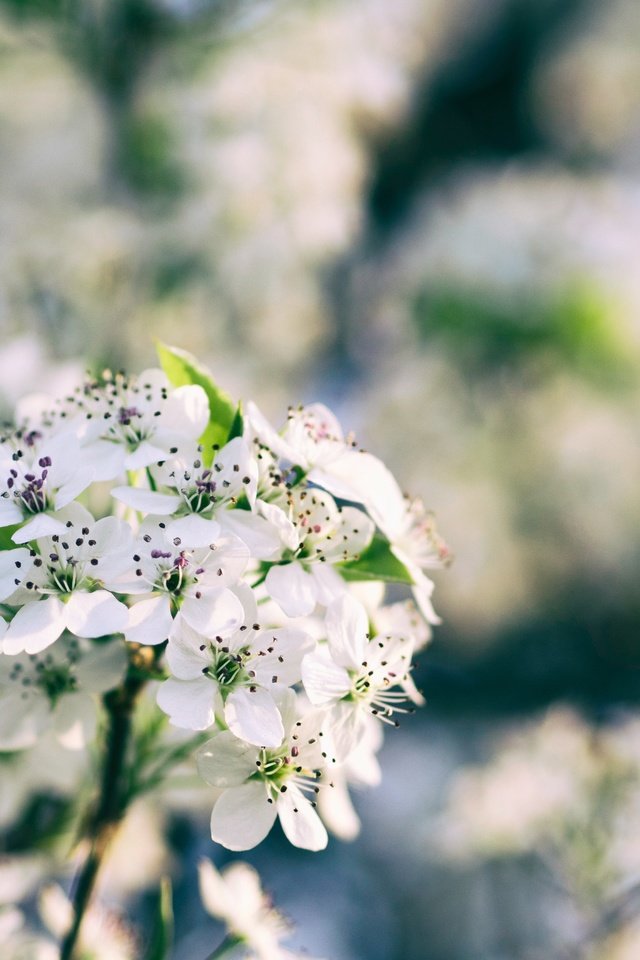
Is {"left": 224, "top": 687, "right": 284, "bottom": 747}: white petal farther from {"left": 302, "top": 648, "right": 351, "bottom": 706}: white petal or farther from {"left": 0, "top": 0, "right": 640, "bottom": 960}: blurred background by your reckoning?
{"left": 0, "top": 0, "right": 640, "bottom": 960}: blurred background

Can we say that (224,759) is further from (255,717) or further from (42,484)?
(42,484)

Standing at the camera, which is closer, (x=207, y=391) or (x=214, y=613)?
(x=214, y=613)

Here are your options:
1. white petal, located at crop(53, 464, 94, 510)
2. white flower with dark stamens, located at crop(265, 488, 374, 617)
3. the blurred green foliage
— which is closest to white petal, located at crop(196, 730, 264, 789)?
white flower with dark stamens, located at crop(265, 488, 374, 617)

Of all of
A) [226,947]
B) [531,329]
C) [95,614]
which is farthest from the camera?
[531,329]

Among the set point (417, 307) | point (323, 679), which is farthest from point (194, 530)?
point (417, 307)

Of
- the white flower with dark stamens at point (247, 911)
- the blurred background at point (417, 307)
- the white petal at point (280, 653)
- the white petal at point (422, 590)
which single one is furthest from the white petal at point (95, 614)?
the blurred background at point (417, 307)

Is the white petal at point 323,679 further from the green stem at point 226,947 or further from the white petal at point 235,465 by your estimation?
the green stem at point 226,947
